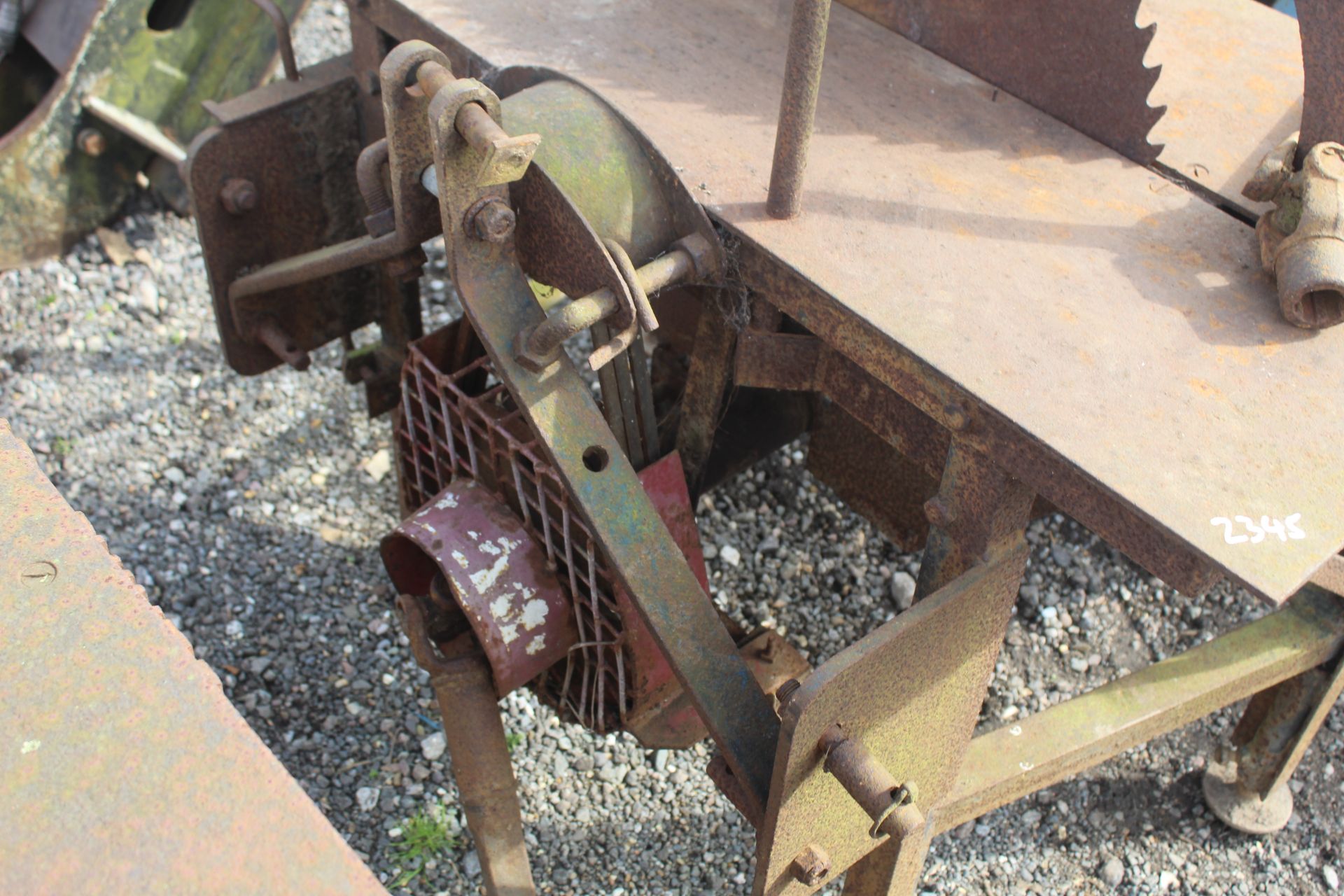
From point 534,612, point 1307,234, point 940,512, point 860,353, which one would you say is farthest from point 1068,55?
point 534,612

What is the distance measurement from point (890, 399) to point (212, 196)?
150 cm

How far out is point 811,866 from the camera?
175 cm

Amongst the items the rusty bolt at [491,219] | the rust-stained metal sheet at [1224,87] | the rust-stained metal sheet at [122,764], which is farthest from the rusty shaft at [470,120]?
the rust-stained metal sheet at [1224,87]

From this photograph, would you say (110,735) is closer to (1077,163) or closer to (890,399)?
(890,399)

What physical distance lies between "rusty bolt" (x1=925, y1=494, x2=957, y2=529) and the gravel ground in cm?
113

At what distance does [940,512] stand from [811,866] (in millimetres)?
533

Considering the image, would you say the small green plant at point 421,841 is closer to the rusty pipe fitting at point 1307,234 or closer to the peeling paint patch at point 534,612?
the peeling paint patch at point 534,612

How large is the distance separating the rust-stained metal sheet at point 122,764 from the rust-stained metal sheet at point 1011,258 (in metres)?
0.98

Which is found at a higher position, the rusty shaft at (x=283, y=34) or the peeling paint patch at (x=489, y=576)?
the rusty shaft at (x=283, y=34)

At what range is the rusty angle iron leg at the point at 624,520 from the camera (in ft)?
5.85

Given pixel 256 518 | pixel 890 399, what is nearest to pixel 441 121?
pixel 890 399

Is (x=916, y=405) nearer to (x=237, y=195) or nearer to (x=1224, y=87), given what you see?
(x=1224, y=87)

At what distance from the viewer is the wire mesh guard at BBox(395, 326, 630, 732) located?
1.98 m

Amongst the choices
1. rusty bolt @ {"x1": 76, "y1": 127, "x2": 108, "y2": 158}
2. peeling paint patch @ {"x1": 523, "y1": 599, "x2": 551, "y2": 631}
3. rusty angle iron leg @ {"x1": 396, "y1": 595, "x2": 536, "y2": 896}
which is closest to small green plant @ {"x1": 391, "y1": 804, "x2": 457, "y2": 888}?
rusty angle iron leg @ {"x1": 396, "y1": 595, "x2": 536, "y2": 896}
